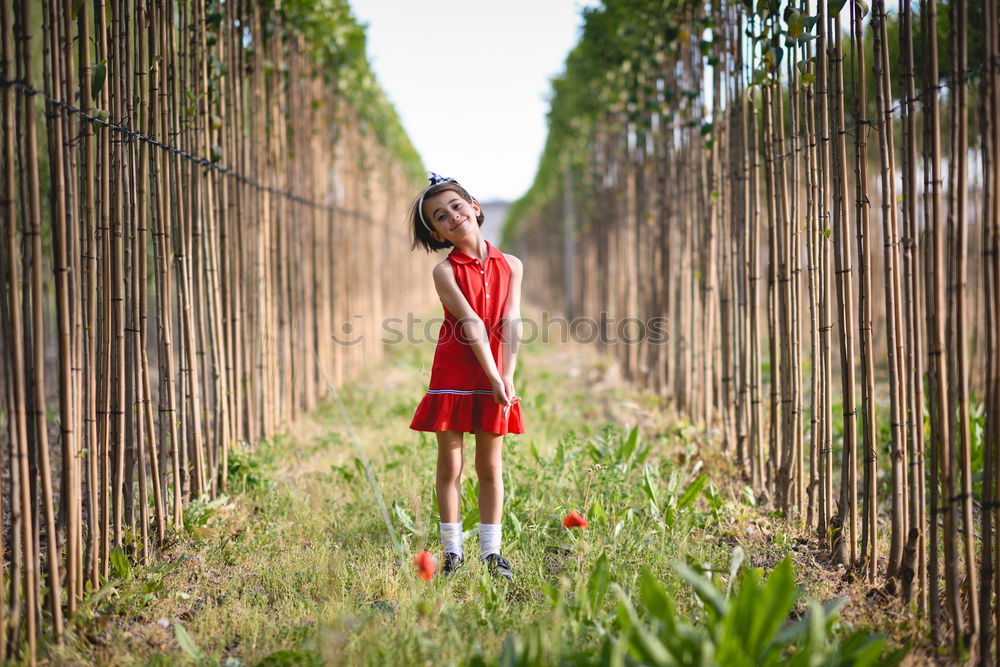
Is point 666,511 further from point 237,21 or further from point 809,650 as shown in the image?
point 237,21

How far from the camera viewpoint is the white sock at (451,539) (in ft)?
7.69

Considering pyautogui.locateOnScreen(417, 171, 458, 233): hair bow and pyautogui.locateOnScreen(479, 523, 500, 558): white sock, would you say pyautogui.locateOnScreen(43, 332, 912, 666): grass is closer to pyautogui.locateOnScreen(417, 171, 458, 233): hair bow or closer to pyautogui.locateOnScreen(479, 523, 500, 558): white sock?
pyautogui.locateOnScreen(479, 523, 500, 558): white sock

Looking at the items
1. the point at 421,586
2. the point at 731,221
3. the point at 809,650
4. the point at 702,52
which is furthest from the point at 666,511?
the point at 702,52

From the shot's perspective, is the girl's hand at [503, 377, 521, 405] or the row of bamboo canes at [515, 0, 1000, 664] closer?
the row of bamboo canes at [515, 0, 1000, 664]

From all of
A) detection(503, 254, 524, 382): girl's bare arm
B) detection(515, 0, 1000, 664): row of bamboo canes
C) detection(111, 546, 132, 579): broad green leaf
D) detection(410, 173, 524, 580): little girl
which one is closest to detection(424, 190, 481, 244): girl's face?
detection(410, 173, 524, 580): little girl

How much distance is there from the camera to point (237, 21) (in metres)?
3.64

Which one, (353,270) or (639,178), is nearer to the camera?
(639,178)

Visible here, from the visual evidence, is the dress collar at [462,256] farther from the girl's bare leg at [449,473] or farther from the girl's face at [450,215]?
the girl's bare leg at [449,473]

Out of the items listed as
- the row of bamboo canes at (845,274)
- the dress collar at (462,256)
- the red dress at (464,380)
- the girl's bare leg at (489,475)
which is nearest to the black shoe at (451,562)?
the girl's bare leg at (489,475)

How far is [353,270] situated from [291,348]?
7.46ft

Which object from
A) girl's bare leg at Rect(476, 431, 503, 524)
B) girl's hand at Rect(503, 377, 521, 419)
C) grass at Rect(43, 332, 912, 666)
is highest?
girl's hand at Rect(503, 377, 521, 419)

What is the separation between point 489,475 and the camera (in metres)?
2.33

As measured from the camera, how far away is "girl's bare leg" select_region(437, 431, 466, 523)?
231 cm

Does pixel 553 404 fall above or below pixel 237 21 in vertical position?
below
